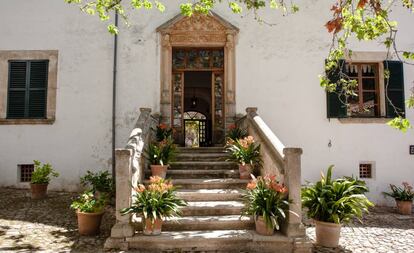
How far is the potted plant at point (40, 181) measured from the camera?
24.3 feet

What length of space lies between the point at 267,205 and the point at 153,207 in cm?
169

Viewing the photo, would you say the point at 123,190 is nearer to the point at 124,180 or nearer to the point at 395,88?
the point at 124,180

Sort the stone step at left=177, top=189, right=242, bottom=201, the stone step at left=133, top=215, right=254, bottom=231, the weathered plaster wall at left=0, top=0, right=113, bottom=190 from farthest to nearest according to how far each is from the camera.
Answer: the weathered plaster wall at left=0, top=0, right=113, bottom=190 → the stone step at left=177, top=189, right=242, bottom=201 → the stone step at left=133, top=215, right=254, bottom=231

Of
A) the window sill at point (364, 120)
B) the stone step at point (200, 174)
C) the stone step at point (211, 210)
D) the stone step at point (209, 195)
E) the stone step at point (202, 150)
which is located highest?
the window sill at point (364, 120)

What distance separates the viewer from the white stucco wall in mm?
8359

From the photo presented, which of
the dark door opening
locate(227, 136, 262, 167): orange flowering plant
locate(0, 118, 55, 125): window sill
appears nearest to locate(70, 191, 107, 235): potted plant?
locate(227, 136, 262, 167): orange flowering plant

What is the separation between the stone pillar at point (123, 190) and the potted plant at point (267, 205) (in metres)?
1.79

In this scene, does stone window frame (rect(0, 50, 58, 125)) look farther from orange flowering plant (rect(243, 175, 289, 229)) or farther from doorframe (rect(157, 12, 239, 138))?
orange flowering plant (rect(243, 175, 289, 229))

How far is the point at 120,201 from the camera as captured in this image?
470 centimetres

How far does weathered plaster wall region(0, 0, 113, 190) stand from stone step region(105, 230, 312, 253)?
423 cm

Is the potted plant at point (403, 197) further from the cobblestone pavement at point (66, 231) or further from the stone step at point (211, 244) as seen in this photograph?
the stone step at point (211, 244)

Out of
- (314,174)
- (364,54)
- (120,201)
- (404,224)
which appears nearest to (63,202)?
(120,201)

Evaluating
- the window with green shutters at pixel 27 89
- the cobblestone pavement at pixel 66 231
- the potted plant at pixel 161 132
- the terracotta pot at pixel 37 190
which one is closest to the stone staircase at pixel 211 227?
the cobblestone pavement at pixel 66 231

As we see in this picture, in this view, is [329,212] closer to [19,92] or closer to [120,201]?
[120,201]
